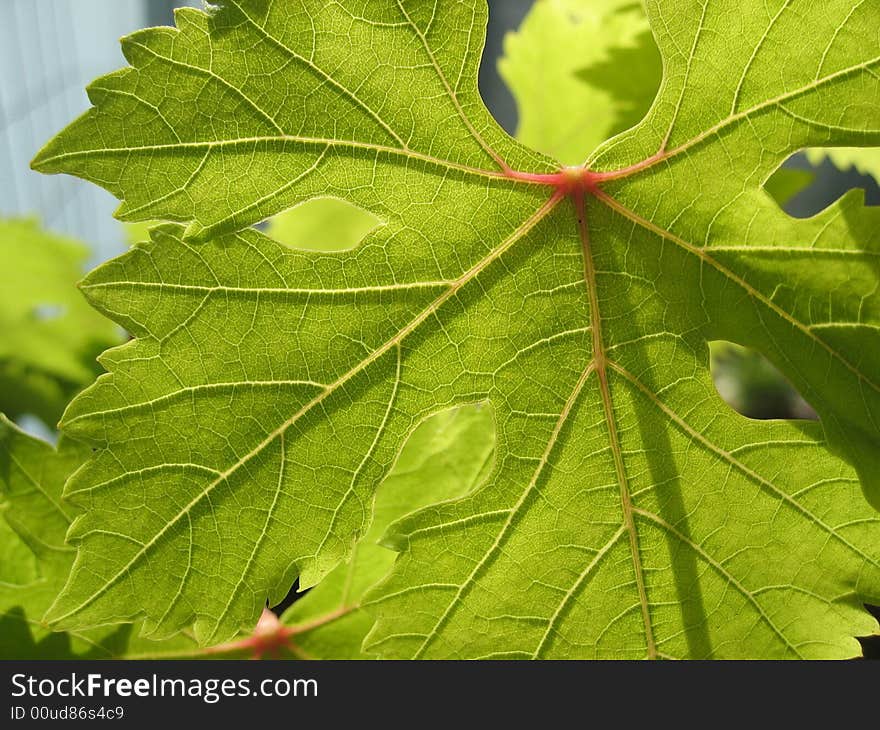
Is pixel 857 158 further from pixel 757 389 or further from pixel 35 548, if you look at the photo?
pixel 757 389

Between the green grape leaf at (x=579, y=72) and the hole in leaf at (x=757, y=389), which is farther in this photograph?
the hole in leaf at (x=757, y=389)

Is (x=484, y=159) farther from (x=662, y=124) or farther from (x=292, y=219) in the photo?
(x=292, y=219)

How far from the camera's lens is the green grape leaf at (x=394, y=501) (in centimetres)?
98

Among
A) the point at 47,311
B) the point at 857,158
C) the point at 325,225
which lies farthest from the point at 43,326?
the point at 857,158

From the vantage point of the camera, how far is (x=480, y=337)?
2.58ft

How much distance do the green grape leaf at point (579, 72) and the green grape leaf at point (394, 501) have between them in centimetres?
50

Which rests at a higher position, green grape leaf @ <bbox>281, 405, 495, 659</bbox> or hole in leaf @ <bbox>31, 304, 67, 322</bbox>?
hole in leaf @ <bbox>31, 304, 67, 322</bbox>

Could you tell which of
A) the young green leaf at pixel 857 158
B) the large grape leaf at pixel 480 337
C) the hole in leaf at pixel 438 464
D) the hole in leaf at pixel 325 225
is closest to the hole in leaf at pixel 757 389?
the hole in leaf at pixel 325 225

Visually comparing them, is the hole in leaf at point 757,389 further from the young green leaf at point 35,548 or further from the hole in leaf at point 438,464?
the young green leaf at point 35,548

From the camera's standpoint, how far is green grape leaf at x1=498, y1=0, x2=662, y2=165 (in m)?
1.17

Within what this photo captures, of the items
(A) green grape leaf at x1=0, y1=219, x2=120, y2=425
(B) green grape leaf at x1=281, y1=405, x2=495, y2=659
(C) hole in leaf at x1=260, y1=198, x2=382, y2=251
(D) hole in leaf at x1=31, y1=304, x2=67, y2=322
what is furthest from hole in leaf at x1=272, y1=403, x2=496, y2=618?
(D) hole in leaf at x1=31, y1=304, x2=67, y2=322

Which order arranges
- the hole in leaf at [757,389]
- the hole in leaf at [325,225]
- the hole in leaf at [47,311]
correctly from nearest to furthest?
the hole in leaf at [325,225] → the hole in leaf at [47,311] → the hole in leaf at [757,389]

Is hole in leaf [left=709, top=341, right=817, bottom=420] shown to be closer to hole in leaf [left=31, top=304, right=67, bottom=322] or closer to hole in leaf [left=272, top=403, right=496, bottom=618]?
hole in leaf [left=31, top=304, right=67, bottom=322]

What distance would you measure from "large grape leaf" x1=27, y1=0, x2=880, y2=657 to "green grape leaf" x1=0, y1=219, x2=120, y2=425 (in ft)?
2.71
